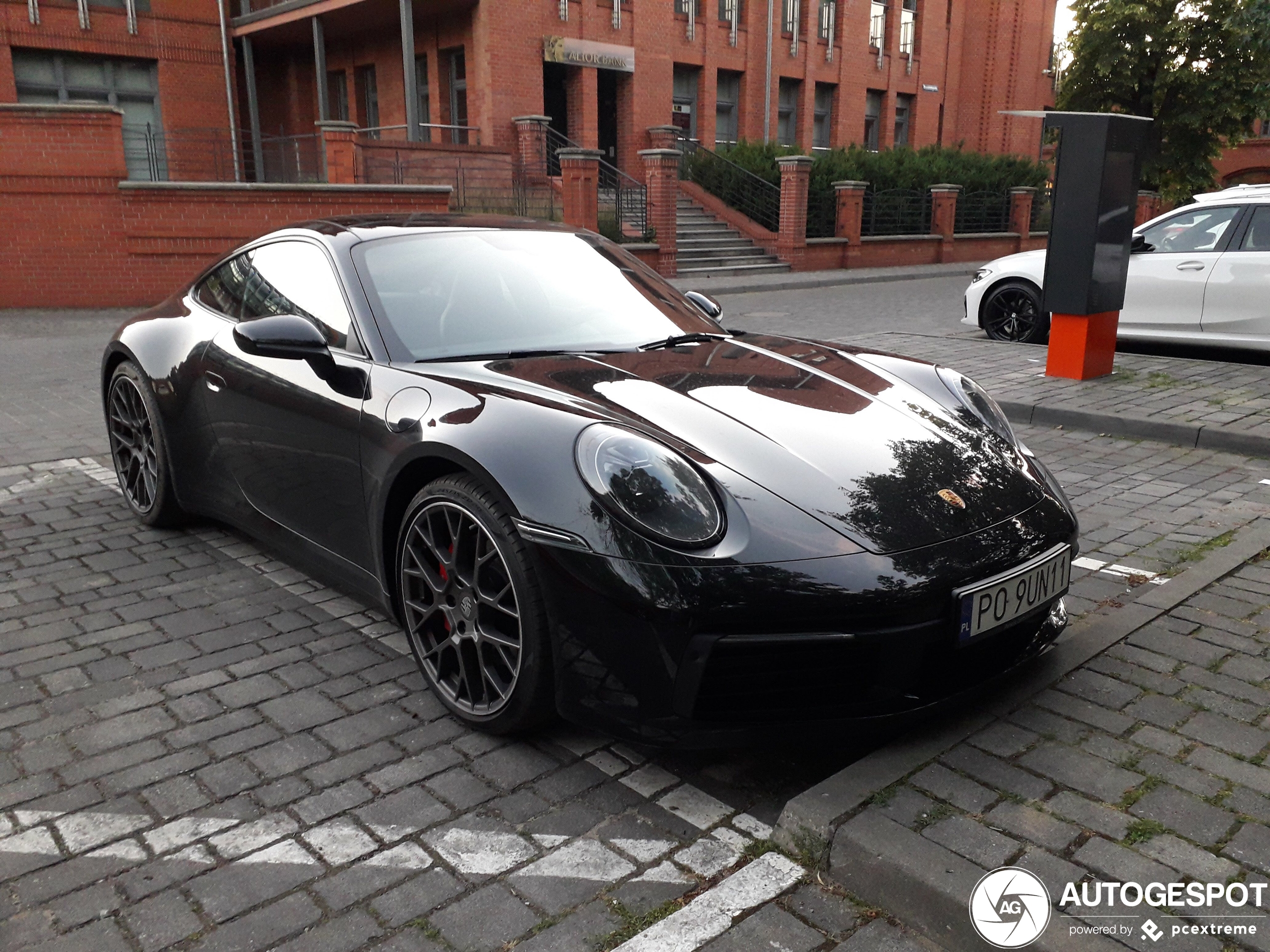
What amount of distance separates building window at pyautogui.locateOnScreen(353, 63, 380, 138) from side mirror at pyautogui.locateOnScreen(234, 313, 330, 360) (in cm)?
2631

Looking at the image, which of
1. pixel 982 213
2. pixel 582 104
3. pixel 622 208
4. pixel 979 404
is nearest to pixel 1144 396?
pixel 979 404

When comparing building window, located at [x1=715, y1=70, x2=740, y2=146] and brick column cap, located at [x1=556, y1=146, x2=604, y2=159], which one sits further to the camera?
building window, located at [x1=715, y1=70, x2=740, y2=146]

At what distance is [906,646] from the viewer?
2.61m

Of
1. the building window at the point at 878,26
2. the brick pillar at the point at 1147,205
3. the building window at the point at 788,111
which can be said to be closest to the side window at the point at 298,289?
the building window at the point at 788,111

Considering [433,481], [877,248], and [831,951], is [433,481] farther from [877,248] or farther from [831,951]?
[877,248]

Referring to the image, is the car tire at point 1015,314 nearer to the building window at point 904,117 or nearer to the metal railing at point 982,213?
the metal railing at point 982,213

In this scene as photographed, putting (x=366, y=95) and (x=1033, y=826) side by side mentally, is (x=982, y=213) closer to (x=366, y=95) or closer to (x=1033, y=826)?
(x=366, y=95)

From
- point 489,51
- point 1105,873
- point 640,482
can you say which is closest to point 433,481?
point 640,482

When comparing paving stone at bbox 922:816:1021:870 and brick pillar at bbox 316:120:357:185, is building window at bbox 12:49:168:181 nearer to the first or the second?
brick pillar at bbox 316:120:357:185

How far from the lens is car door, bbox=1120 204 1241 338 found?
9352 mm

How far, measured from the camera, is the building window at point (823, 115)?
33.8m

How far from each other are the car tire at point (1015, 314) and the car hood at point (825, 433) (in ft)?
25.1

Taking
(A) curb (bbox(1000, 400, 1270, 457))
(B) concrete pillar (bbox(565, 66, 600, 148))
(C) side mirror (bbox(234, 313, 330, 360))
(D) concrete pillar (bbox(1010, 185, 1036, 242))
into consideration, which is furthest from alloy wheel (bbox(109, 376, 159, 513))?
(D) concrete pillar (bbox(1010, 185, 1036, 242))

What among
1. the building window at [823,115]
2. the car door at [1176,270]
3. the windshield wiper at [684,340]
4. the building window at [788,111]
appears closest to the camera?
the windshield wiper at [684,340]
